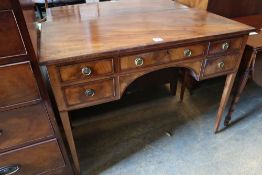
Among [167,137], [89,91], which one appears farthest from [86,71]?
[167,137]

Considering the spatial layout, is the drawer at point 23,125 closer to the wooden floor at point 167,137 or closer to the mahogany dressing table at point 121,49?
the mahogany dressing table at point 121,49

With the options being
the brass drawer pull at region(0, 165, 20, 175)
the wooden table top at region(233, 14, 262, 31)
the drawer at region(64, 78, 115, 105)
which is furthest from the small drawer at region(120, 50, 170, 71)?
the wooden table top at region(233, 14, 262, 31)

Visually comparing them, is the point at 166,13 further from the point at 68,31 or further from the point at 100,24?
the point at 68,31

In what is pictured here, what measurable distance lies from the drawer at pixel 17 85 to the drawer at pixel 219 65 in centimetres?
89

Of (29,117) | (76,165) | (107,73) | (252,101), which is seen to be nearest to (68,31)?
(107,73)

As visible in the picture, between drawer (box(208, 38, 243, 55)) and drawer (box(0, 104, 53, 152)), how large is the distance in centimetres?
90

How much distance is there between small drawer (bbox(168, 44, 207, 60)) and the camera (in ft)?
3.47

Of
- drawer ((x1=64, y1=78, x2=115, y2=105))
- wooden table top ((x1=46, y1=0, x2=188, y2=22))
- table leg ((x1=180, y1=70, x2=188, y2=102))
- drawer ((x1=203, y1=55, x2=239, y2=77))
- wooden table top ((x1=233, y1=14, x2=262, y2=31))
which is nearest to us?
drawer ((x1=64, y1=78, x2=115, y2=105))

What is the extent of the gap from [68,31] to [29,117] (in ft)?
1.54

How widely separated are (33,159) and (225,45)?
117 centimetres

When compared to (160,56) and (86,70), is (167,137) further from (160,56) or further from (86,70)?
(86,70)

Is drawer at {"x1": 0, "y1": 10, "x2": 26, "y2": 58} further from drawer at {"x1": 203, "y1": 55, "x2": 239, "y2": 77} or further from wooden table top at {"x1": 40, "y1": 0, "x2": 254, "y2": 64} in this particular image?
drawer at {"x1": 203, "y1": 55, "x2": 239, "y2": 77}

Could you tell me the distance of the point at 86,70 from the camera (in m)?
0.93

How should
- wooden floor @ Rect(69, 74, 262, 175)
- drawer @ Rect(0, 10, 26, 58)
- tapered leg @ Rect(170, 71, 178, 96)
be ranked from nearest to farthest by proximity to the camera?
drawer @ Rect(0, 10, 26, 58)
wooden floor @ Rect(69, 74, 262, 175)
tapered leg @ Rect(170, 71, 178, 96)
